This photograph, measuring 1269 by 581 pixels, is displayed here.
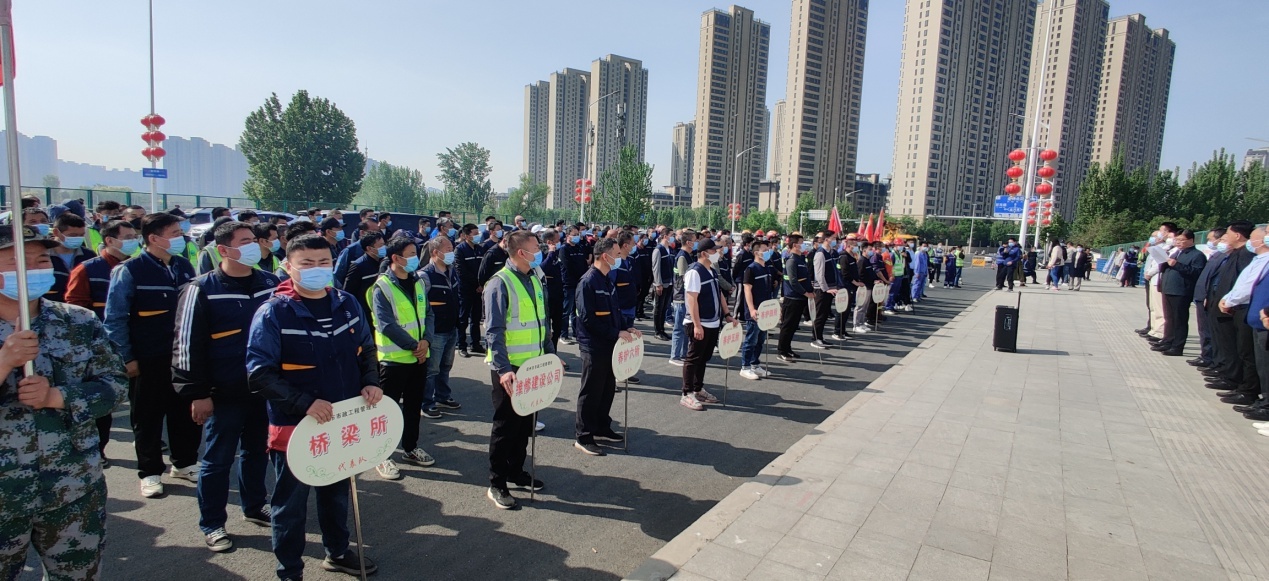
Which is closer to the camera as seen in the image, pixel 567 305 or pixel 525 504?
pixel 525 504

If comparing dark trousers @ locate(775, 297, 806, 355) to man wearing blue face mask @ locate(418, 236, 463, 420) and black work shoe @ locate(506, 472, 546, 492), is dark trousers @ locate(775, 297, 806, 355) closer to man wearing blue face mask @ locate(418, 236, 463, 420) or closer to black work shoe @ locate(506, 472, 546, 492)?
man wearing blue face mask @ locate(418, 236, 463, 420)

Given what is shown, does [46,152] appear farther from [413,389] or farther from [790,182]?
[413,389]

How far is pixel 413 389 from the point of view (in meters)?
5.32

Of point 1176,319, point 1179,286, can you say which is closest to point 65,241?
point 1179,286

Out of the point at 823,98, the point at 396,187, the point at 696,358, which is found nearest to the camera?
the point at 696,358

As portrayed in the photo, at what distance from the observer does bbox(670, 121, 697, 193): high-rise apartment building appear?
151 m

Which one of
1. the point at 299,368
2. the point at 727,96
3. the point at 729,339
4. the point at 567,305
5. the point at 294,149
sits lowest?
the point at 567,305

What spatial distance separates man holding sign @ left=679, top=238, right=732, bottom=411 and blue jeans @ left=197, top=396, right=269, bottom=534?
177 inches

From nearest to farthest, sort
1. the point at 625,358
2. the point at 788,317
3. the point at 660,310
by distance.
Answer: the point at 625,358
the point at 788,317
the point at 660,310

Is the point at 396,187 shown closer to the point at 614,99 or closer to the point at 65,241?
the point at 614,99

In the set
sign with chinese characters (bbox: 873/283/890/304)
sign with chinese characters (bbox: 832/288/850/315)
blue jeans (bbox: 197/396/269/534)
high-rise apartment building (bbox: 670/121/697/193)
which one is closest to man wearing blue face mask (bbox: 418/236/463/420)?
blue jeans (bbox: 197/396/269/534)

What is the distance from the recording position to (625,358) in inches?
224

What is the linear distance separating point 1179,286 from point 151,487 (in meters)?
14.1

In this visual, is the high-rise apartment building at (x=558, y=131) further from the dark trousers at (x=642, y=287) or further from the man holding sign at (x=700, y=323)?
the man holding sign at (x=700, y=323)
